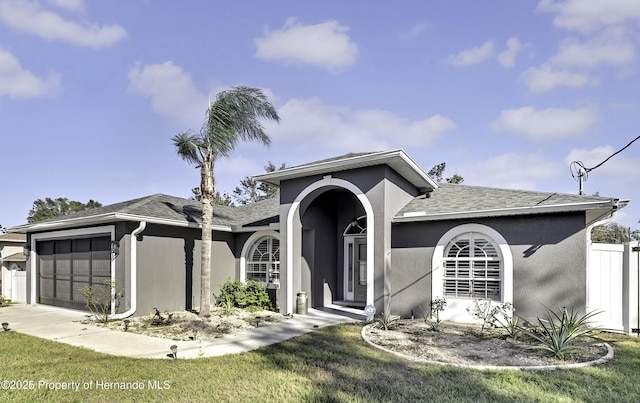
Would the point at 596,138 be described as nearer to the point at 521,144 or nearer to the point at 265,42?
the point at 521,144

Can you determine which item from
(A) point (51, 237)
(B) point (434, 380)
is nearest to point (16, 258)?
(A) point (51, 237)

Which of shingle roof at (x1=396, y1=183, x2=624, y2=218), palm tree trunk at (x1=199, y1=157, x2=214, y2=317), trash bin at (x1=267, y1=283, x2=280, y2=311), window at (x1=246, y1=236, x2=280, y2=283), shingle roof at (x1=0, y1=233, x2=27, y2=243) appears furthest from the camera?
shingle roof at (x1=0, y1=233, x2=27, y2=243)

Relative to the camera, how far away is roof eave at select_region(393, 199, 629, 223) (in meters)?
8.31

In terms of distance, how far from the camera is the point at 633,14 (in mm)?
8516

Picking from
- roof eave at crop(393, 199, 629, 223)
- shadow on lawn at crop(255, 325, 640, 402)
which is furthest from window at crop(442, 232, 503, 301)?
shadow on lawn at crop(255, 325, 640, 402)

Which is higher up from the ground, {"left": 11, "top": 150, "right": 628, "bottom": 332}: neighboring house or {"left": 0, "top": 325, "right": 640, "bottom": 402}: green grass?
{"left": 11, "top": 150, "right": 628, "bottom": 332}: neighboring house

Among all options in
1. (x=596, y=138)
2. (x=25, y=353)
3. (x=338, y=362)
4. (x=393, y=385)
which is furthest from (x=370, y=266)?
(x=596, y=138)

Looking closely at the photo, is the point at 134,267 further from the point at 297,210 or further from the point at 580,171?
the point at 580,171

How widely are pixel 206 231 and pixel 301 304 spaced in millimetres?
3711

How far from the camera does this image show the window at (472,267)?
10.0 m

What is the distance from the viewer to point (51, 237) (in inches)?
551

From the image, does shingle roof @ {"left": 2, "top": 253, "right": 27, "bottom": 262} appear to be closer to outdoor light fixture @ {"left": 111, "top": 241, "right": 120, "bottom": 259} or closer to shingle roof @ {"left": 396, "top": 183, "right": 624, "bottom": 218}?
outdoor light fixture @ {"left": 111, "top": 241, "right": 120, "bottom": 259}

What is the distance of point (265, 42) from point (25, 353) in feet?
35.8

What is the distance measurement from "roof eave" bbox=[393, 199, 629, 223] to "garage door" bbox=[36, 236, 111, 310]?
971 centimetres
